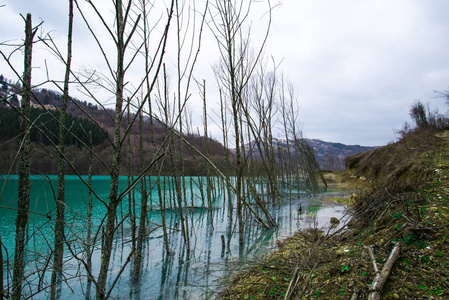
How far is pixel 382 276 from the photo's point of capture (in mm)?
2268

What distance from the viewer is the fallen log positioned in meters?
2.10

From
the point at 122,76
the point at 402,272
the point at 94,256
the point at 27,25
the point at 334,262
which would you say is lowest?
the point at 94,256

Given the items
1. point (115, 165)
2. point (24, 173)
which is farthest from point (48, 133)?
point (115, 165)

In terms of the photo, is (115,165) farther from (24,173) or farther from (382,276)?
(382,276)

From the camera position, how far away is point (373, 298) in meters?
2.05

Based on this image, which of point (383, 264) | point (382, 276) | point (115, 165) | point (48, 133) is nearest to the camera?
point (115, 165)

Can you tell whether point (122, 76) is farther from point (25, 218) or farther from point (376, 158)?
point (376, 158)

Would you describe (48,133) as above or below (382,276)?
above

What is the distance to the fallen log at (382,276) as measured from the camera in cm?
210

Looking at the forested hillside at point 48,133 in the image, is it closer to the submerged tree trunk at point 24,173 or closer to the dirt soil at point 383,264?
the submerged tree trunk at point 24,173

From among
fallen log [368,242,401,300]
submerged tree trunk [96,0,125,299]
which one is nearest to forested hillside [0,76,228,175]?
submerged tree trunk [96,0,125,299]

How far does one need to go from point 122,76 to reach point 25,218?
7.00ft

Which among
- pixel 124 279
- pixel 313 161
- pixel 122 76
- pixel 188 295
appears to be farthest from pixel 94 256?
pixel 313 161

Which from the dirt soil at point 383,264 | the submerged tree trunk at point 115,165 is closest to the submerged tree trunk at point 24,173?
the submerged tree trunk at point 115,165
